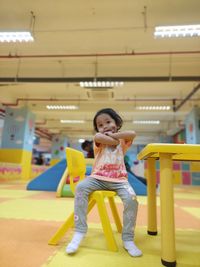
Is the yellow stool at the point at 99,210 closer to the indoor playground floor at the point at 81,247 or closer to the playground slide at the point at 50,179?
the indoor playground floor at the point at 81,247

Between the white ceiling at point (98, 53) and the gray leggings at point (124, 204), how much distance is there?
11.0ft

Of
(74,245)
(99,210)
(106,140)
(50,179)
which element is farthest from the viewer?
(50,179)

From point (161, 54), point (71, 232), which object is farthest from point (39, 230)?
point (161, 54)

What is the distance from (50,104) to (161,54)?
15.6 ft

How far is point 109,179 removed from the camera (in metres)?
1.34

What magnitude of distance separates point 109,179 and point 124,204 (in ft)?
0.57

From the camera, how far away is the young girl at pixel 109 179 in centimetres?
121

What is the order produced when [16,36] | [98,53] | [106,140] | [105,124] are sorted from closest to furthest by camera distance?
[106,140]
[105,124]
[16,36]
[98,53]

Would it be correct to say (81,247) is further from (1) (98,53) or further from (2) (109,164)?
(1) (98,53)

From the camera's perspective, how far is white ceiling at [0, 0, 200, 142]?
379 centimetres

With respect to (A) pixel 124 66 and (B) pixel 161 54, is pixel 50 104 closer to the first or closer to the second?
(A) pixel 124 66

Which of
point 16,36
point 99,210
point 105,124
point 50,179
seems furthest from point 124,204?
point 16,36

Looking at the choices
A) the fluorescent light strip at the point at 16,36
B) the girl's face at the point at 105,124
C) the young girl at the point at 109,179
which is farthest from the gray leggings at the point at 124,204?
the fluorescent light strip at the point at 16,36

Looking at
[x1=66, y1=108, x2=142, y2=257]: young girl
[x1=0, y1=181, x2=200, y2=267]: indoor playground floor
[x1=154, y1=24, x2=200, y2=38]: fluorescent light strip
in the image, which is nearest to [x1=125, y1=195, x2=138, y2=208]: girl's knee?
[x1=66, y1=108, x2=142, y2=257]: young girl
